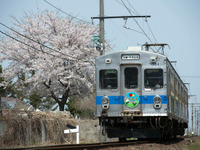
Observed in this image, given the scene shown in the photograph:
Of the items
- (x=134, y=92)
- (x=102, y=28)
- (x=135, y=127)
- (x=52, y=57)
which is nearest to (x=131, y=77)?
(x=134, y=92)

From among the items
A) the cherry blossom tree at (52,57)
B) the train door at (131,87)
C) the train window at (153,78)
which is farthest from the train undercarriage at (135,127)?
the cherry blossom tree at (52,57)

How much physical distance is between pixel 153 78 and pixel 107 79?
1.68 metres

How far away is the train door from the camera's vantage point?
15250 mm

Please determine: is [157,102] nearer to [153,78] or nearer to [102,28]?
[153,78]

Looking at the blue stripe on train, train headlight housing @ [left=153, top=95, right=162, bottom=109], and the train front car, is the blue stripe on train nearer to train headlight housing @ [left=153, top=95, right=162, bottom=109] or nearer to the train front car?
the train front car

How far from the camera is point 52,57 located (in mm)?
32875

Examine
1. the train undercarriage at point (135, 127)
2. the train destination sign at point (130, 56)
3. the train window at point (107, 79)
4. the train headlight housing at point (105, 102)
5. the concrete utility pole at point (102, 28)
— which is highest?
the concrete utility pole at point (102, 28)

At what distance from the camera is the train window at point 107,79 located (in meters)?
15.6

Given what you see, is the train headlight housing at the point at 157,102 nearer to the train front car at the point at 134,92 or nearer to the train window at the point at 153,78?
the train front car at the point at 134,92

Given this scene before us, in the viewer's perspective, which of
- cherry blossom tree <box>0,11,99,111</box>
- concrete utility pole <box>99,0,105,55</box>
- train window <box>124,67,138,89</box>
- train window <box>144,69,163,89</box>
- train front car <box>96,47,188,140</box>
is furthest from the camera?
cherry blossom tree <box>0,11,99,111</box>

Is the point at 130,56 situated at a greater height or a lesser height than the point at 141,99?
greater

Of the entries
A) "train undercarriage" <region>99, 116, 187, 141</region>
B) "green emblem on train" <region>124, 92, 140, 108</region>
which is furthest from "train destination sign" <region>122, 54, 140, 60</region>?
"train undercarriage" <region>99, 116, 187, 141</region>

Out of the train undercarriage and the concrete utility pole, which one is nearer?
the train undercarriage

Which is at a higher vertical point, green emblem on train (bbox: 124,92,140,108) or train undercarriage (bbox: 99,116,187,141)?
green emblem on train (bbox: 124,92,140,108)
